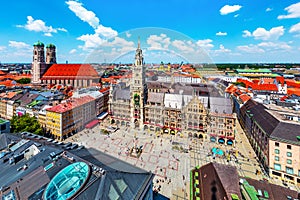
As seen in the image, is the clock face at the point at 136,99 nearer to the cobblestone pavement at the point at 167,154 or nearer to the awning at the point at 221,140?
the cobblestone pavement at the point at 167,154

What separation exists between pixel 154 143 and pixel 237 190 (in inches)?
952

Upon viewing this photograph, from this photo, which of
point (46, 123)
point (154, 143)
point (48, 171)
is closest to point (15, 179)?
point (48, 171)

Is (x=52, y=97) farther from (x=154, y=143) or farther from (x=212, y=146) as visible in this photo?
(x=212, y=146)

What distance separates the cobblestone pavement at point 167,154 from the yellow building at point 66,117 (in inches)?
86.2

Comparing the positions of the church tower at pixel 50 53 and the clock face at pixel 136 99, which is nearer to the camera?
the clock face at pixel 136 99

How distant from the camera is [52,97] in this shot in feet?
165

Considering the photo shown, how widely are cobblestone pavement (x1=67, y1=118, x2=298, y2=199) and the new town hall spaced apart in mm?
2365

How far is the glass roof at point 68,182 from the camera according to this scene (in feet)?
32.1

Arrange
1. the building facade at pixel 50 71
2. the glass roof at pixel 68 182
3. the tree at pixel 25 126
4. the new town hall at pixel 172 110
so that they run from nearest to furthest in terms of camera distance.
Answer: the glass roof at pixel 68 182, the tree at pixel 25 126, the new town hall at pixel 172 110, the building facade at pixel 50 71

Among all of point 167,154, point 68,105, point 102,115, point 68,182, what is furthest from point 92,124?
point 68,182

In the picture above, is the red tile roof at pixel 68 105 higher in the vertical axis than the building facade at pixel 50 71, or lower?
lower

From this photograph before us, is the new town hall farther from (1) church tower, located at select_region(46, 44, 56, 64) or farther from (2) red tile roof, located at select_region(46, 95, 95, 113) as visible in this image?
(1) church tower, located at select_region(46, 44, 56, 64)

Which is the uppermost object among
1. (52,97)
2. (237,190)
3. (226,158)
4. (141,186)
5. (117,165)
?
(52,97)

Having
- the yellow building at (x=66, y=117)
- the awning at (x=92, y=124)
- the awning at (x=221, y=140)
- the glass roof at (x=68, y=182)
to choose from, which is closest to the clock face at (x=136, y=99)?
the yellow building at (x=66, y=117)
